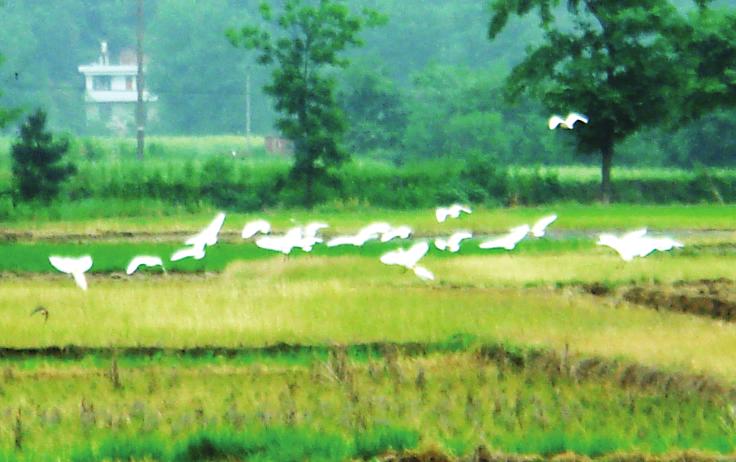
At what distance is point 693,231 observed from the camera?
21.1 meters

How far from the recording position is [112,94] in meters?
62.7

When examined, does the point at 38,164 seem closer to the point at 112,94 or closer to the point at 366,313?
the point at 366,313

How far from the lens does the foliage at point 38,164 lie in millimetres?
29078

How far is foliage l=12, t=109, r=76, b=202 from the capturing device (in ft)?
95.4

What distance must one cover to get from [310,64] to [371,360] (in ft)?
73.6

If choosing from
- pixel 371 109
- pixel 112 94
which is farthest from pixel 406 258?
pixel 112 94

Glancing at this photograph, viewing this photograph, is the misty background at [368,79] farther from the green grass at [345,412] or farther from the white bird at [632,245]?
the green grass at [345,412]

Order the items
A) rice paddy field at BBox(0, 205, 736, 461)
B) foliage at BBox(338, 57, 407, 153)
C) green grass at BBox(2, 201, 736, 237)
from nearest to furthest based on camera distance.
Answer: rice paddy field at BBox(0, 205, 736, 461) → green grass at BBox(2, 201, 736, 237) → foliage at BBox(338, 57, 407, 153)

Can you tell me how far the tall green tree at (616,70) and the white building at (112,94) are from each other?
29143mm

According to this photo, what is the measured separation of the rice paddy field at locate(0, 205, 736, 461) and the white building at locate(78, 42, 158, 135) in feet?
149

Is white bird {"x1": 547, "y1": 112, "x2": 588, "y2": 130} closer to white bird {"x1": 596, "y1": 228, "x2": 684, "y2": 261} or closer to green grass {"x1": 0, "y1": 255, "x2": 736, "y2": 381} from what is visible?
white bird {"x1": 596, "y1": 228, "x2": 684, "y2": 261}

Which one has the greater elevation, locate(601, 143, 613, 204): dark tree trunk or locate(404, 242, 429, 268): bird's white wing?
locate(404, 242, 429, 268): bird's white wing

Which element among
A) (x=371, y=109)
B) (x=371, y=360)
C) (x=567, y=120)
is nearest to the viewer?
(x=371, y=360)

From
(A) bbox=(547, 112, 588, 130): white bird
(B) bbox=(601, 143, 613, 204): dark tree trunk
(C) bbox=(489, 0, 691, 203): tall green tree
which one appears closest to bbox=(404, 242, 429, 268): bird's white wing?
(A) bbox=(547, 112, 588, 130): white bird
